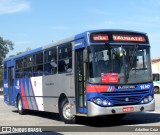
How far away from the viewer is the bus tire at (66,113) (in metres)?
13.3

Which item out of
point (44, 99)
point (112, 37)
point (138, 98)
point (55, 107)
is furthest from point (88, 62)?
point (44, 99)

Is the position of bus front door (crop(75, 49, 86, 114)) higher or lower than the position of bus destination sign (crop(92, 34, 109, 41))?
lower

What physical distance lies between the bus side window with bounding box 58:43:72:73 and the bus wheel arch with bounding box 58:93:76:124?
0.99 m

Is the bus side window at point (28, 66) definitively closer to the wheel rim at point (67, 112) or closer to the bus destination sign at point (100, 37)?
the wheel rim at point (67, 112)

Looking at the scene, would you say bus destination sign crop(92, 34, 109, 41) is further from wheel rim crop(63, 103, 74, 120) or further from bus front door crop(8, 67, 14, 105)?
bus front door crop(8, 67, 14, 105)

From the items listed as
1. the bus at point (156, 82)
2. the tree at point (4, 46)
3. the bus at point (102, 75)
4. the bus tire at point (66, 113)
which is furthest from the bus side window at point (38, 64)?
the tree at point (4, 46)

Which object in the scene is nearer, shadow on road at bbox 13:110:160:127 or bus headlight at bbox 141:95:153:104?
bus headlight at bbox 141:95:153:104

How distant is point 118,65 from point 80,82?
1428 millimetres

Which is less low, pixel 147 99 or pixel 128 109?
pixel 147 99

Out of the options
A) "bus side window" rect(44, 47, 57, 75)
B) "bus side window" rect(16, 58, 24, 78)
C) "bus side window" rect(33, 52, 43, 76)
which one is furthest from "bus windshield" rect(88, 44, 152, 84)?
"bus side window" rect(16, 58, 24, 78)

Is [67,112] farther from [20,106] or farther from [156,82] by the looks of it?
[156,82]

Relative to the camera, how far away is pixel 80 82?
1254cm

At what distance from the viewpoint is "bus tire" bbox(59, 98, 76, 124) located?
43.5 feet

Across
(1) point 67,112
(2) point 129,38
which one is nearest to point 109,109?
(1) point 67,112
